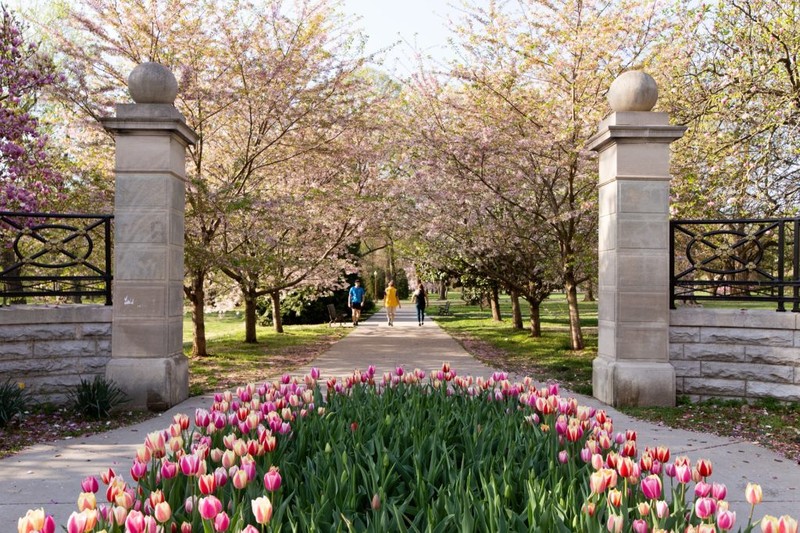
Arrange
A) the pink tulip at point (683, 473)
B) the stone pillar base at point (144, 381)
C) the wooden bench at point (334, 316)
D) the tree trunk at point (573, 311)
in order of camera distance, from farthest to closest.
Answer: the wooden bench at point (334, 316) → the tree trunk at point (573, 311) → the stone pillar base at point (144, 381) → the pink tulip at point (683, 473)

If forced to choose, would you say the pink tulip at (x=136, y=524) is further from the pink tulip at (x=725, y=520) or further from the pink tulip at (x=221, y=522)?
the pink tulip at (x=725, y=520)

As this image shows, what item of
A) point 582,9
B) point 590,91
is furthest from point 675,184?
point 582,9

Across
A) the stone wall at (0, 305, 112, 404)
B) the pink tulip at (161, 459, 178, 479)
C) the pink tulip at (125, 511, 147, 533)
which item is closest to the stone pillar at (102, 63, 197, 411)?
the stone wall at (0, 305, 112, 404)

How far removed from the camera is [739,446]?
18.5 ft

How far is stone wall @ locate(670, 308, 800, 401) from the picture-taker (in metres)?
7.00

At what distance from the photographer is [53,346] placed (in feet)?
22.8

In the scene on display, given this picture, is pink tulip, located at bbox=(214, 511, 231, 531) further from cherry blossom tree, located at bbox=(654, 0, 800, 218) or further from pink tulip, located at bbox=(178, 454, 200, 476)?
cherry blossom tree, located at bbox=(654, 0, 800, 218)

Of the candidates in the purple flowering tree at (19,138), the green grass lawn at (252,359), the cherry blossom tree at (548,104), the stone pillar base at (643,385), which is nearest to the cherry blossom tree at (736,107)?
the cherry blossom tree at (548,104)

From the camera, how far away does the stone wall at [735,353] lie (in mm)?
6996

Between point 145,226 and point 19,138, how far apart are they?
15.4 feet

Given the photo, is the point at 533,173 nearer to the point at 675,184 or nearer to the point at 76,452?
the point at 675,184

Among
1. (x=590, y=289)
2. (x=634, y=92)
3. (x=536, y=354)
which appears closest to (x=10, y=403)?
(x=634, y=92)

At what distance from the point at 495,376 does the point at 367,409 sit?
3.59 ft

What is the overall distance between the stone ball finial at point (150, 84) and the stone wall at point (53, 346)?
2565 mm
